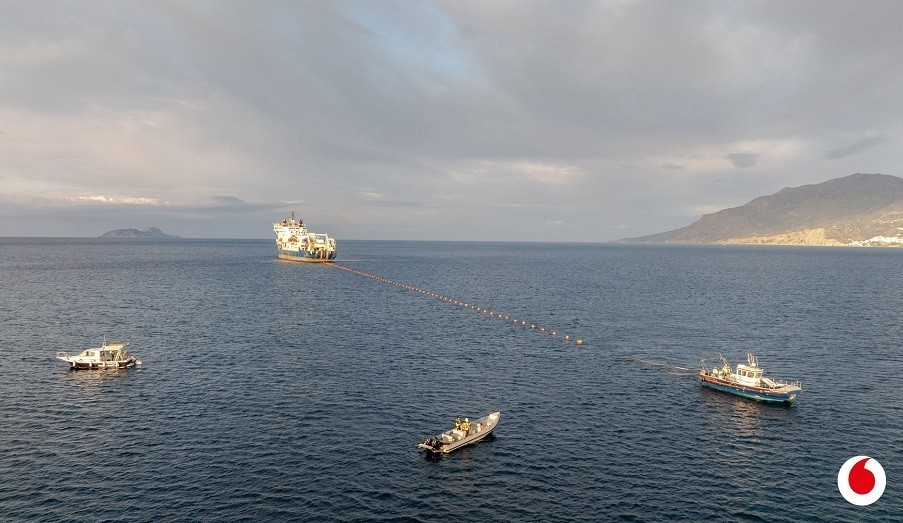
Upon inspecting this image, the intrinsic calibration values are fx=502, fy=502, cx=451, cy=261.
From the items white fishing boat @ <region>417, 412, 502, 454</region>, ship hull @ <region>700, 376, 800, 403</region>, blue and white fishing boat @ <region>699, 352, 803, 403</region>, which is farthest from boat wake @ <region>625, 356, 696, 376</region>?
white fishing boat @ <region>417, 412, 502, 454</region>

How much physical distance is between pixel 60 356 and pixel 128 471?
180ft

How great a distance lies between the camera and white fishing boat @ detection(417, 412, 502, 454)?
184 feet

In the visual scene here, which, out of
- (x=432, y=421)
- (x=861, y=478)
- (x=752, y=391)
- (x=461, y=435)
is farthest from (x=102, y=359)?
(x=752, y=391)

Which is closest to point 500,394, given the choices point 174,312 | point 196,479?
point 196,479

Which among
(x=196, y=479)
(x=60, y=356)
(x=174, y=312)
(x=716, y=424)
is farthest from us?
(x=174, y=312)

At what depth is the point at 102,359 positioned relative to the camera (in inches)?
3398

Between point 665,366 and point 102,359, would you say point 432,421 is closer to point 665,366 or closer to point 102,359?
point 665,366

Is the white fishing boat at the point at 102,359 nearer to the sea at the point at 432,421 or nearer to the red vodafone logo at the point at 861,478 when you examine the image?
the sea at the point at 432,421

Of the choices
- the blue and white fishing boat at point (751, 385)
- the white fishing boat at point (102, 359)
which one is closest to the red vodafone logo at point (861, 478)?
the blue and white fishing boat at point (751, 385)

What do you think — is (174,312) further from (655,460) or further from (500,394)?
(655,460)

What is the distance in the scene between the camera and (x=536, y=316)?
142 metres

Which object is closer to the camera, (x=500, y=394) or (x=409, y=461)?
(x=409, y=461)

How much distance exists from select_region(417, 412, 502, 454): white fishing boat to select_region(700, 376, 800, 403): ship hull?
39144mm

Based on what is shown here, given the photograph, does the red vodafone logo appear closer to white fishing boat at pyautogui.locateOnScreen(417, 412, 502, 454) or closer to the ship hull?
the ship hull
